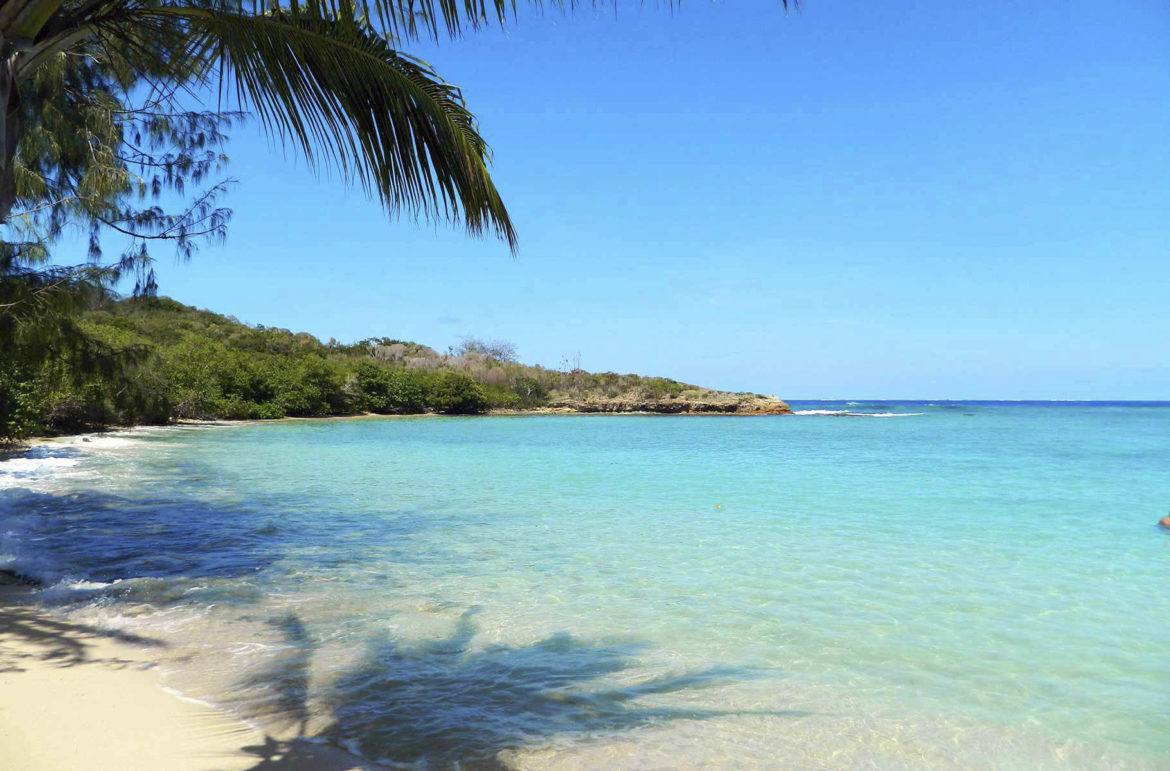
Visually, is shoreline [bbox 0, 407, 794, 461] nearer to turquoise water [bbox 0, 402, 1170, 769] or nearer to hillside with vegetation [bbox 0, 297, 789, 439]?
hillside with vegetation [bbox 0, 297, 789, 439]

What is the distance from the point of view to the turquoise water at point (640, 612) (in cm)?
311

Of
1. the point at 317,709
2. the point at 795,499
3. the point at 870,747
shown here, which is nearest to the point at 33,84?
the point at 317,709

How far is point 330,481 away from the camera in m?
11.8

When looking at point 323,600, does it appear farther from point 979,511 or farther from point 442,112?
point 979,511

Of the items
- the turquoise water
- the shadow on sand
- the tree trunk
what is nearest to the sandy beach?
the shadow on sand

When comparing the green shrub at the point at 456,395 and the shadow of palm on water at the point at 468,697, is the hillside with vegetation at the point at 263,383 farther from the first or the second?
the shadow of palm on water at the point at 468,697

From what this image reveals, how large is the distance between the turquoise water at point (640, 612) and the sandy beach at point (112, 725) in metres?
0.18

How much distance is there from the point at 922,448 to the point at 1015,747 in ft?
62.9

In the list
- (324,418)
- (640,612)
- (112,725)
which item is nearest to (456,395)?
(324,418)

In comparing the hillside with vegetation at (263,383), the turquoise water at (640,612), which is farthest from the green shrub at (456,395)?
the turquoise water at (640,612)

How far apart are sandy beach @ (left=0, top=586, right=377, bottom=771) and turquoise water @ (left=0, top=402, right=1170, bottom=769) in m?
0.18

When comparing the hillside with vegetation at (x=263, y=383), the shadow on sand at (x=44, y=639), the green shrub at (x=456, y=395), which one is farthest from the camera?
the green shrub at (x=456, y=395)

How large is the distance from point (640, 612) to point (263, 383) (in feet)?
103

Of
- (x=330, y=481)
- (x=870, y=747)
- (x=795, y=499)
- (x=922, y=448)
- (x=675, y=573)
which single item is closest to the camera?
(x=870, y=747)
